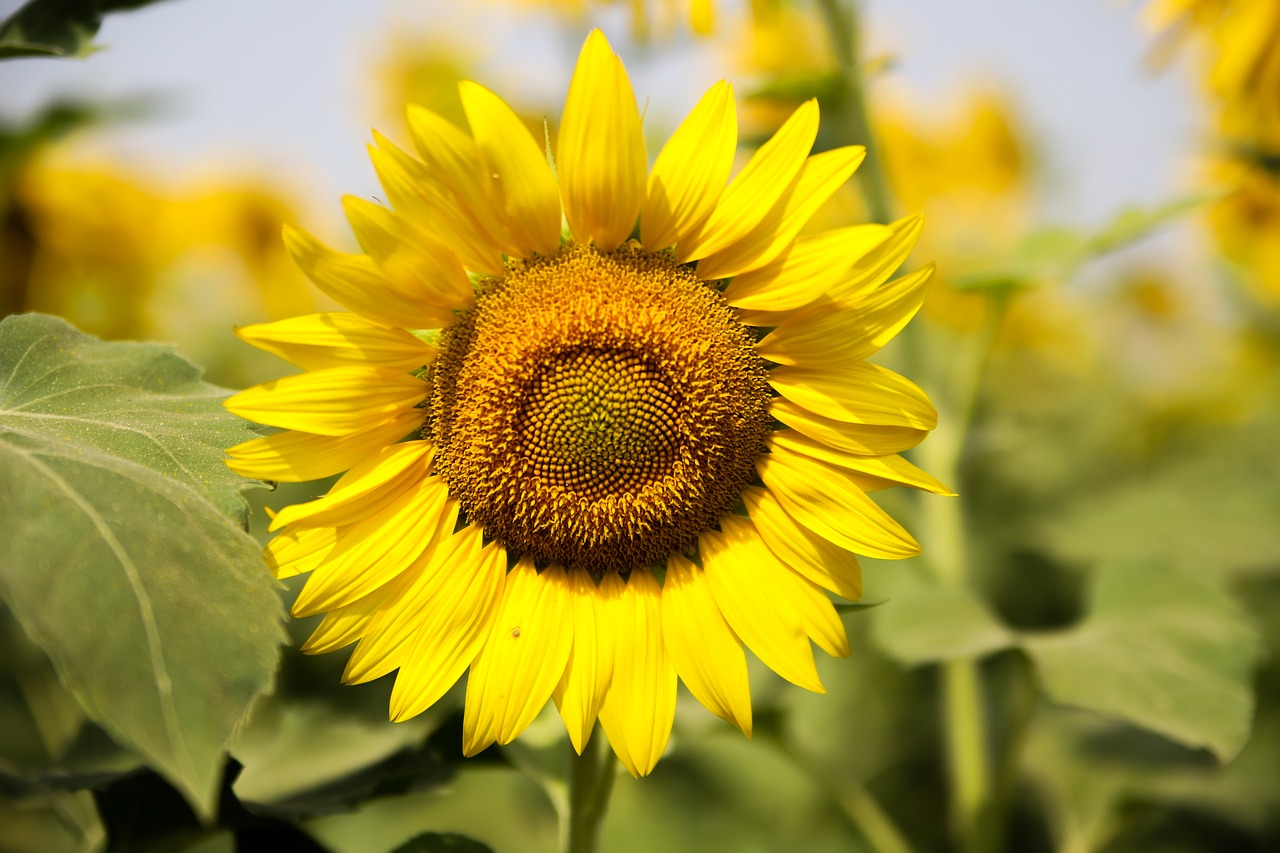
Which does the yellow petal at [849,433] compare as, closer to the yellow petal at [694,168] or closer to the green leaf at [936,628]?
the yellow petal at [694,168]

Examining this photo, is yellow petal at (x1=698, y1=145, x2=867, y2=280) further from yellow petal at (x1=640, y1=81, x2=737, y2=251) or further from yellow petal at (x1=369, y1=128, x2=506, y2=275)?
yellow petal at (x1=369, y1=128, x2=506, y2=275)

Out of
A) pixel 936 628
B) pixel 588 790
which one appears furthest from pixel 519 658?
pixel 936 628

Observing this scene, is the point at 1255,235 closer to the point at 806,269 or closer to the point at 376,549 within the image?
the point at 806,269

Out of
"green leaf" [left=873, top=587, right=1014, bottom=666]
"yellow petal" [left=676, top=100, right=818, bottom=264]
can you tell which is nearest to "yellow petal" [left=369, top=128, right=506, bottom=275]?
"yellow petal" [left=676, top=100, right=818, bottom=264]

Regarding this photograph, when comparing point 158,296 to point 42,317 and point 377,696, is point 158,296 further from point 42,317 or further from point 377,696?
point 42,317

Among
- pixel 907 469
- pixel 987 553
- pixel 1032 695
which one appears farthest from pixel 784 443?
pixel 987 553

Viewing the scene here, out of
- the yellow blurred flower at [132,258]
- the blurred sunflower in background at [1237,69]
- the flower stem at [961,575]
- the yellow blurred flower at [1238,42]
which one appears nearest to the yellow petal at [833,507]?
the flower stem at [961,575]
